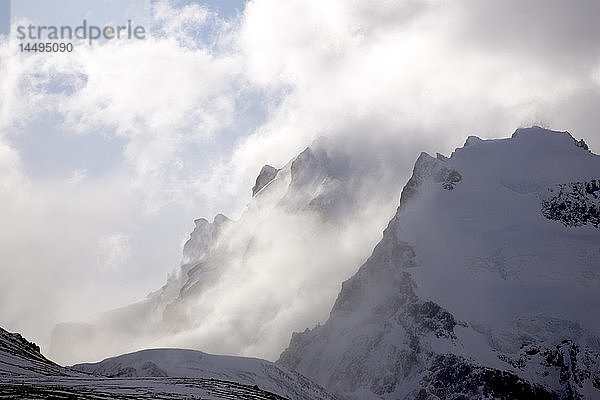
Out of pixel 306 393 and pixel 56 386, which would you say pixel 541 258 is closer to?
pixel 306 393

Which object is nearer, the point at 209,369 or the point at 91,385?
the point at 91,385

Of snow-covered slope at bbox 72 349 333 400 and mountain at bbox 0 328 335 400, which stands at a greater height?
snow-covered slope at bbox 72 349 333 400

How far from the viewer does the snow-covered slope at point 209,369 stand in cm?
13088

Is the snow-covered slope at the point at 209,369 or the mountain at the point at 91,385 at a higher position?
the snow-covered slope at the point at 209,369

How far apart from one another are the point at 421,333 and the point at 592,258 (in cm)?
6459

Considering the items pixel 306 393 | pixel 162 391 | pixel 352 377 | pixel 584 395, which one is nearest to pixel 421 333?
pixel 352 377

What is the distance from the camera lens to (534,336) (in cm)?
17375

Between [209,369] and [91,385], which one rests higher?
[209,369]

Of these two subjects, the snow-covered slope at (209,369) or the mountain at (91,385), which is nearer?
the mountain at (91,385)

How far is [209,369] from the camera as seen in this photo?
136625 mm

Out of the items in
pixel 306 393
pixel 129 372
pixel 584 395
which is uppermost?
pixel 129 372

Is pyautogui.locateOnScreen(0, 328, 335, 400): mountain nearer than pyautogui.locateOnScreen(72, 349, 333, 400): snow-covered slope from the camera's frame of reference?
Yes

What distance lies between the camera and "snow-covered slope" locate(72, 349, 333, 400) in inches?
5153

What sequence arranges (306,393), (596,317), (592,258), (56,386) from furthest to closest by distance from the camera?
(592,258) < (596,317) < (306,393) < (56,386)
